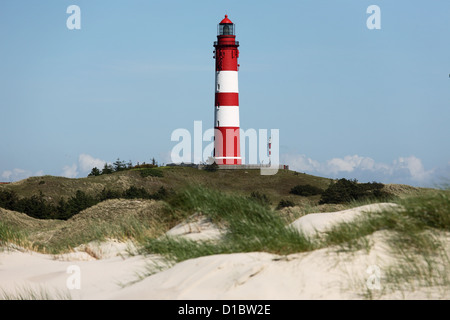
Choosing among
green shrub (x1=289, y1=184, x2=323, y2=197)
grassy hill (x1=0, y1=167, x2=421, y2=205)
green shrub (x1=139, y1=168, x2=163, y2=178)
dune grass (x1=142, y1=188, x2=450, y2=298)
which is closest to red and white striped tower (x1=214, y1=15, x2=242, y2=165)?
grassy hill (x1=0, y1=167, x2=421, y2=205)

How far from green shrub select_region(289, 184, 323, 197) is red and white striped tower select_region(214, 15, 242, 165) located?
21.9ft

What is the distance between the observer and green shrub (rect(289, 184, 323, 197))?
42531 mm

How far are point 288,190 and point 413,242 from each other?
124 feet

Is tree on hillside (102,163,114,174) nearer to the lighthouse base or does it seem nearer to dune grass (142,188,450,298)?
the lighthouse base

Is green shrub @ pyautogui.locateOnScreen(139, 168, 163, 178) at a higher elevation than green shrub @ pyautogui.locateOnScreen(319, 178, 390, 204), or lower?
higher

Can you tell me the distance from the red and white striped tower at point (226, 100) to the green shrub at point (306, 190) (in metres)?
6.68

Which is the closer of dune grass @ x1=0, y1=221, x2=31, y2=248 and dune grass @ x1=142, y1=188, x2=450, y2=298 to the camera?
dune grass @ x1=142, y1=188, x2=450, y2=298

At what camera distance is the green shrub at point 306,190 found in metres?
42.5

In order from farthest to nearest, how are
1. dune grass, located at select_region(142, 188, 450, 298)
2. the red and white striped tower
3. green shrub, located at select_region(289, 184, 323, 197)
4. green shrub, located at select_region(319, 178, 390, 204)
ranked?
the red and white striped tower → green shrub, located at select_region(289, 184, 323, 197) → green shrub, located at select_region(319, 178, 390, 204) → dune grass, located at select_region(142, 188, 450, 298)

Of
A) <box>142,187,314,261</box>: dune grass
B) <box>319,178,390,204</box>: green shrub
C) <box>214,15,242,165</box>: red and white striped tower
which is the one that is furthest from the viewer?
<box>214,15,242,165</box>: red and white striped tower

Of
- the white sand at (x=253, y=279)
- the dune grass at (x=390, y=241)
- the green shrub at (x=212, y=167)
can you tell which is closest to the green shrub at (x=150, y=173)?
the green shrub at (x=212, y=167)

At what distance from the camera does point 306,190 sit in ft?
142
